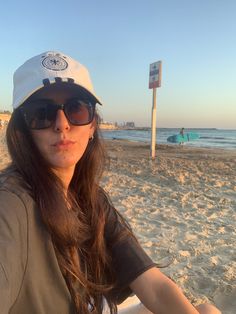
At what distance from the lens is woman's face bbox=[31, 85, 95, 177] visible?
1444 mm

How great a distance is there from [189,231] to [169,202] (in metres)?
1.45

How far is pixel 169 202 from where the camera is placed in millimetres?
5660

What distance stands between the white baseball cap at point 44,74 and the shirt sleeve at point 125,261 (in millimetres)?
706

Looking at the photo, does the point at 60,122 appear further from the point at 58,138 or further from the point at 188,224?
the point at 188,224

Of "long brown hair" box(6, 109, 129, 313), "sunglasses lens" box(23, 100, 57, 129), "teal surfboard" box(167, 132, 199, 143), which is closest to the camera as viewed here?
"long brown hair" box(6, 109, 129, 313)

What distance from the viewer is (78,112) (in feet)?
4.93

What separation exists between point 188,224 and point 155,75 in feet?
22.3

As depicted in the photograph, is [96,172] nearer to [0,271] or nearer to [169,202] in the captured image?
[0,271]

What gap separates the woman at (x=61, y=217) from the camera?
111 centimetres

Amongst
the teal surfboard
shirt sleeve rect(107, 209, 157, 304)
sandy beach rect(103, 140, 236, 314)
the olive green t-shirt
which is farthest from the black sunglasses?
the teal surfboard

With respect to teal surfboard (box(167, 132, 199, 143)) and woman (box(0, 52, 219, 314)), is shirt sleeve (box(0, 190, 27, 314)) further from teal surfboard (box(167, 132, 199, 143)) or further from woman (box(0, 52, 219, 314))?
teal surfboard (box(167, 132, 199, 143))

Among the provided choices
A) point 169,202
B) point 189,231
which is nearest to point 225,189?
point 169,202

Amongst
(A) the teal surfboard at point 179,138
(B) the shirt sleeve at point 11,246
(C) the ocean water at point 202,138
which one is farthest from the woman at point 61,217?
(A) the teal surfboard at point 179,138

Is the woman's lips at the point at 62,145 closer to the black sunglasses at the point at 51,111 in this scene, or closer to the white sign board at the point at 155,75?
the black sunglasses at the point at 51,111
